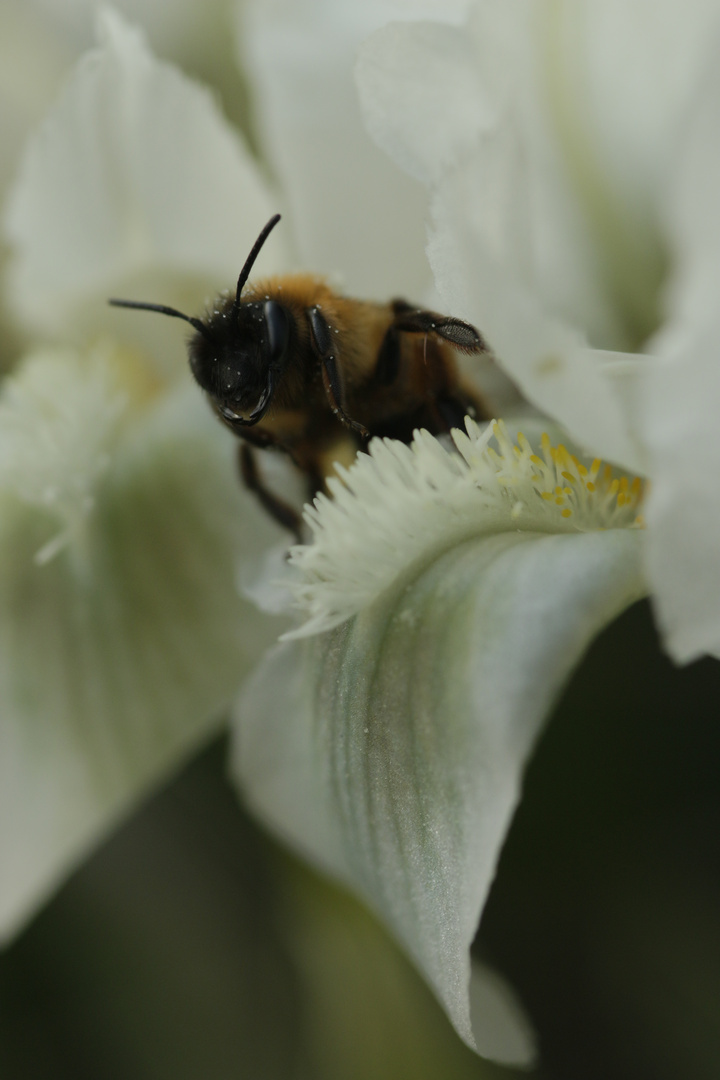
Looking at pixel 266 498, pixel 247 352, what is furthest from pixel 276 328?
pixel 266 498

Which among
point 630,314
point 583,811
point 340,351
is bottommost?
point 583,811

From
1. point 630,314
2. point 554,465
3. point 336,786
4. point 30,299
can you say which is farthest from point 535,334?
point 30,299

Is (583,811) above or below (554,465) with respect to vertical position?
below

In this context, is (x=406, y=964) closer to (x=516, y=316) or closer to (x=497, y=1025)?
(x=497, y=1025)

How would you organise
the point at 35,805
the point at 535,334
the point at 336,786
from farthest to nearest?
the point at 35,805 → the point at 336,786 → the point at 535,334

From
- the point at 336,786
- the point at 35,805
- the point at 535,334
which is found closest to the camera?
the point at 535,334

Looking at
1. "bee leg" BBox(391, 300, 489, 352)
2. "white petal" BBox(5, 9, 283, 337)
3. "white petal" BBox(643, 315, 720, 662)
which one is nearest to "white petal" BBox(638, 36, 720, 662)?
"white petal" BBox(643, 315, 720, 662)

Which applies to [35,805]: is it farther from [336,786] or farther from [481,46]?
[481,46]
